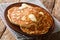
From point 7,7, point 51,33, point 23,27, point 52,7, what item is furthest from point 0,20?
point 52,7

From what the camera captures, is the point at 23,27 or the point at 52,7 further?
the point at 52,7

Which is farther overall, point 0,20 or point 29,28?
point 0,20

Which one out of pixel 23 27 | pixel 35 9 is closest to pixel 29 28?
pixel 23 27

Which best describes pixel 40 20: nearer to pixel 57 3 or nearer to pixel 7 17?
pixel 7 17

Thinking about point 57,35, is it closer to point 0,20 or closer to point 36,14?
point 36,14

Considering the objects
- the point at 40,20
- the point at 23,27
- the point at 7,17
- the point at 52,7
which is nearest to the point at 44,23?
the point at 40,20

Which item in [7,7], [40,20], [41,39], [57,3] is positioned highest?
[57,3]

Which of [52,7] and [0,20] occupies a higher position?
[52,7]

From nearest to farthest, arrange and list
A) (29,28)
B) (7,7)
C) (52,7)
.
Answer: (29,28) → (7,7) → (52,7)

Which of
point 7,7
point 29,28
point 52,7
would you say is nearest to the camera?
point 29,28

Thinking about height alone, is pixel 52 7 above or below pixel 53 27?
above
